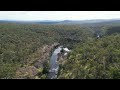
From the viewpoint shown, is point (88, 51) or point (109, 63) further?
point (88, 51)

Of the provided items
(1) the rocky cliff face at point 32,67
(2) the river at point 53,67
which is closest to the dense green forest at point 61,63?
(1) the rocky cliff face at point 32,67

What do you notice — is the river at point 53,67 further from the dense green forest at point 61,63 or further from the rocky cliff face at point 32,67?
the rocky cliff face at point 32,67

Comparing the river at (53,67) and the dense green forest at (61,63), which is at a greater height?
the dense green forest at (61,63)

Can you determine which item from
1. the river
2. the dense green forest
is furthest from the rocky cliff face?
the river

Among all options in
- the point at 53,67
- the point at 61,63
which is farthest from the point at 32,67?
the point at 61,63

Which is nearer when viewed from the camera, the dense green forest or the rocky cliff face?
the dense green forest

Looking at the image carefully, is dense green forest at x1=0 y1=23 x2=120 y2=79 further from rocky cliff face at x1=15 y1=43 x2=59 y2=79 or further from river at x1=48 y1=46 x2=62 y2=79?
river at x1=48 y1=46 x2=62 y2=79

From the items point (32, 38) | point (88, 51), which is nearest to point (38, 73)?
point (88, 51)

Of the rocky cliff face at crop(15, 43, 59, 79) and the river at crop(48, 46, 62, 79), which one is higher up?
the rocky cliff face at crop(15, 43, 59, 79)
